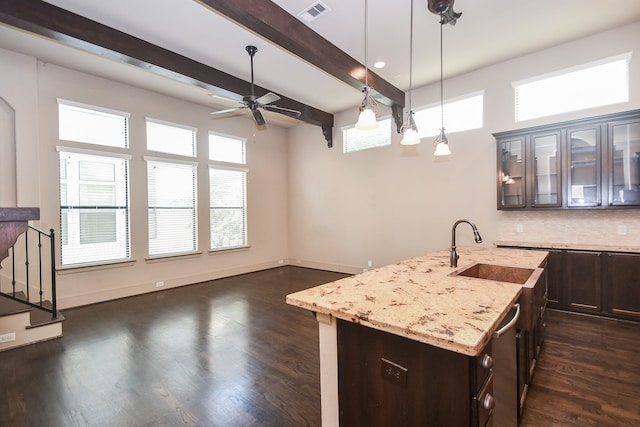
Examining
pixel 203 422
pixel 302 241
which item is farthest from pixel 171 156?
pixel 203 422

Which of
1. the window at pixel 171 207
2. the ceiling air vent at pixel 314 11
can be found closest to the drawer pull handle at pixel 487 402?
the ceiling air vent at pixel 314 11

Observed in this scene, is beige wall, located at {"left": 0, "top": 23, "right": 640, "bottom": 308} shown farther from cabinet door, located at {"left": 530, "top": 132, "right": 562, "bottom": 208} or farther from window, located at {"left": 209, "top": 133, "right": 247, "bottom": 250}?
cabinet door, located at {"left": 530, "top": 132, "right": 562, "bottom": 208}

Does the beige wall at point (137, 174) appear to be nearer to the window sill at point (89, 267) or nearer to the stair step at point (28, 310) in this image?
the window sill at point (89, 267)

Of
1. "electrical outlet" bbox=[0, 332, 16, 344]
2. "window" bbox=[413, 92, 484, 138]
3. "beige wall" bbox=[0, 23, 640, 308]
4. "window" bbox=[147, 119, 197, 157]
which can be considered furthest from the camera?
"window" bbox=[147, 119, 197, 157]

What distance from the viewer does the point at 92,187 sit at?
4.67 metres

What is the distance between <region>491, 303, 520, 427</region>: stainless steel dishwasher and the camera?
4.13 ft

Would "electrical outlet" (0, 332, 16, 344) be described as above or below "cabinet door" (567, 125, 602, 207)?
below

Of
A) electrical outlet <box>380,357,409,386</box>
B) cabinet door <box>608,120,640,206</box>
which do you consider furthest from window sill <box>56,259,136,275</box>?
cabinet door <box>608,120,640,206</box>

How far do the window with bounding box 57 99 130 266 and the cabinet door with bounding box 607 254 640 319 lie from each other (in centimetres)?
683

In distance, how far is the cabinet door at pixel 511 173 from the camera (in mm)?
4109

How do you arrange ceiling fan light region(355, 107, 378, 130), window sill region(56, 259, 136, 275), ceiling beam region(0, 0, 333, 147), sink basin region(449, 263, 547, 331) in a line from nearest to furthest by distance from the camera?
sink basin region(449, 263, 547, 331)
ceiling fan light region(355, 107, 378, 130)
ceiling beam region(0, 0, 333, 147)
window sill region(56, 259, 136, 275)

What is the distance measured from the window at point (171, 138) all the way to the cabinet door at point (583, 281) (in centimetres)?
630

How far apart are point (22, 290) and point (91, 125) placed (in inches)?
101

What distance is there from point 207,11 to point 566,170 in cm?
470
